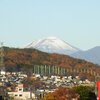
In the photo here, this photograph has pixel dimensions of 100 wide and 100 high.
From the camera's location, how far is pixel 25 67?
196 meters

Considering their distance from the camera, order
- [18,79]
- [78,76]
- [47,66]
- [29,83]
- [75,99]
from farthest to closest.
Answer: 1. [47,66]
2. [78,76]
3. [18,79]
4. [29,83]
5. [75,99]

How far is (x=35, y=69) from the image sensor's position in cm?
19112

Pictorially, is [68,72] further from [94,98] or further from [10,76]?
[94,98]

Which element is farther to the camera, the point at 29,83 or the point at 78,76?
the point at 78,76

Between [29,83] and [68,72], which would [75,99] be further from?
[68,72]

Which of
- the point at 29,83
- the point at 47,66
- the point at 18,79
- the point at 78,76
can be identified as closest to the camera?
the point at 29,83

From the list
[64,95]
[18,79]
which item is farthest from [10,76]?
[64,95]

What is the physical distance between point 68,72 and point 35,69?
10.9 meters

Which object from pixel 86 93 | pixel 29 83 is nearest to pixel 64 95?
pixel 86 93

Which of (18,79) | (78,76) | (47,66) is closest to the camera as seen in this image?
(18,79)

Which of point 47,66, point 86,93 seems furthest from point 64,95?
point 47,66

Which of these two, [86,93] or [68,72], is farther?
[68,72]

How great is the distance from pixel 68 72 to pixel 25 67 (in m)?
14.4

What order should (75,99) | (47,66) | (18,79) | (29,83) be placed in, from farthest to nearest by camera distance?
(47,66), (18,79), (29,83), (75,99)
